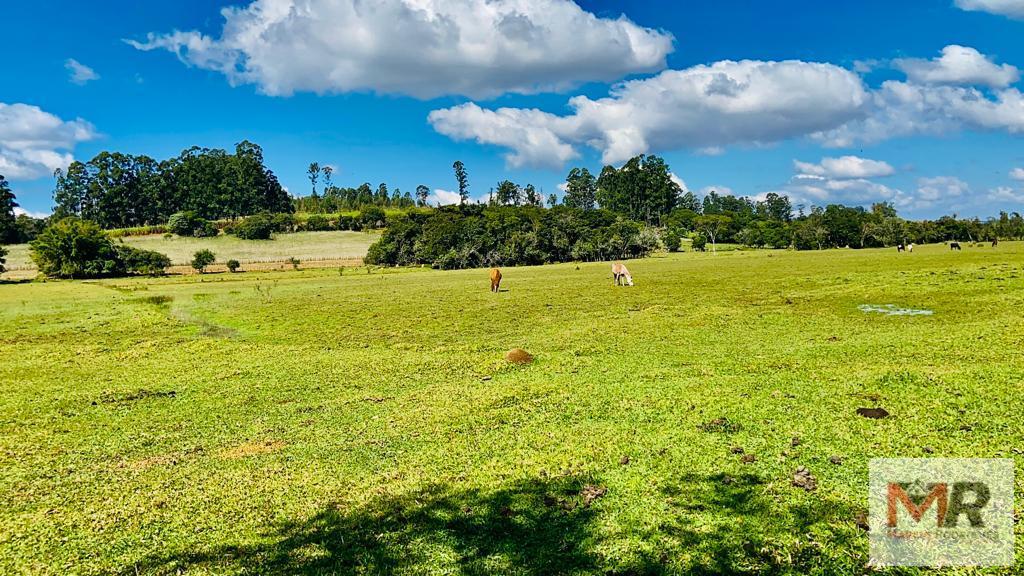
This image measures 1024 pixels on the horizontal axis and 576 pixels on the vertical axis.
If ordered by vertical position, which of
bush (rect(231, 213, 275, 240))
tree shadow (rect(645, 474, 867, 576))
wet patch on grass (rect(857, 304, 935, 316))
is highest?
bush (rect(231, 213, 275, 240))

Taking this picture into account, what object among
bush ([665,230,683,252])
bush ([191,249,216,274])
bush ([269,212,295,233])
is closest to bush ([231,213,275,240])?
bush ([269,212,295,233])

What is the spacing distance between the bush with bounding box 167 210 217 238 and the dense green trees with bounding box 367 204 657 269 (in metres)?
53.5

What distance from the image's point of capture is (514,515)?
554 centimetres

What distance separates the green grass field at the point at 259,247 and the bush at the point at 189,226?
2.55 meters

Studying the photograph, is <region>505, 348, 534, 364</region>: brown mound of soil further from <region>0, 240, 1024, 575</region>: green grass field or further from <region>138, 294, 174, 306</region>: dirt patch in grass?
<region>138, 294, 174, 306</region>: dirt patch in grass

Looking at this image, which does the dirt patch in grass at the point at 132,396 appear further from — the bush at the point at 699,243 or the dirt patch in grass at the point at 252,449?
the bush at the point at 699,243

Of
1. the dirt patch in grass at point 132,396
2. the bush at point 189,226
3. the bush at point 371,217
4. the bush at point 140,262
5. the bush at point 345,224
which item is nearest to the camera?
the dirt patch in grass at point 132,396

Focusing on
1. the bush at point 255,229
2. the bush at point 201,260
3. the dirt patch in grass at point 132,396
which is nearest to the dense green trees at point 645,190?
the bush at point 255,229

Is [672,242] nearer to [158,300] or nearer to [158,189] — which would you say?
[158,300]

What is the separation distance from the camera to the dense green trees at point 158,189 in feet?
447

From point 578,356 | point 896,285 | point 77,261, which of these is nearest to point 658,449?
point 578,356

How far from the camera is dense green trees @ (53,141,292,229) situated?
136125 millimetres

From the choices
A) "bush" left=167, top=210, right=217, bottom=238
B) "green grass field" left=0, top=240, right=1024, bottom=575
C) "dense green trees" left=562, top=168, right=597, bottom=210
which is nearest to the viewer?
"green grass field" left=0, top=240, right=1024, bottom=575

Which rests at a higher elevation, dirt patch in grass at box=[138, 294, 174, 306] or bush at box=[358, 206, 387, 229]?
bush at box=[358, 206, 387, 229]
